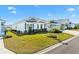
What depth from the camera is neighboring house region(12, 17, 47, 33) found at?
4.62 metres

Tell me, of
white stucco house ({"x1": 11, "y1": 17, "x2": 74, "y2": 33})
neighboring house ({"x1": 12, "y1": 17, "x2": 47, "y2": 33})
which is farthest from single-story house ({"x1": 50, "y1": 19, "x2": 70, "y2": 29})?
neighboring house ({"x1": 12, "y1": 17, "x2": 47, "y2": 33})

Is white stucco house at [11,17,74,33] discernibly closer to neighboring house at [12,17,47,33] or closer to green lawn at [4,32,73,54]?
neighboring house at [12,17,47,33]

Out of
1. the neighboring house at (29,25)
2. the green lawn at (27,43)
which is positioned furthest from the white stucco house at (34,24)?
the green lawn at (27,43)

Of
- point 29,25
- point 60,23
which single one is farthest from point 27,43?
point 60,23

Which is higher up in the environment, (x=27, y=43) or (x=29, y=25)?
(x=29, y=25)

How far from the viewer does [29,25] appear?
15.2ft

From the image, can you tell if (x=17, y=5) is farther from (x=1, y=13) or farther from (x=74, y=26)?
(x=74, y=26)

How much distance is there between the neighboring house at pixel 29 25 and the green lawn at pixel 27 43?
97 mm

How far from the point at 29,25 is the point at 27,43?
0.24 meters

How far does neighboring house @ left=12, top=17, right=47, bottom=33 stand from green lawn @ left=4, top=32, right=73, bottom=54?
0.10m

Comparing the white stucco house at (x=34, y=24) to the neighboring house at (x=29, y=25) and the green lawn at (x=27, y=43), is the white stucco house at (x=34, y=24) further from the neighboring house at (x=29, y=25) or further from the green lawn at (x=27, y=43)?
the green lawn at (x=27, y=43)

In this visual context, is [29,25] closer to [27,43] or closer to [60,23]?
[27,43]
